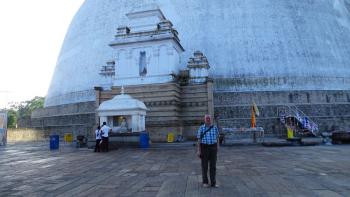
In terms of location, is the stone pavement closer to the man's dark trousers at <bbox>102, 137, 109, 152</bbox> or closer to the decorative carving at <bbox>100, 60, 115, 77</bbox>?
the man's dark trousers at <bbox>102, 137, 109, 152</bbox>

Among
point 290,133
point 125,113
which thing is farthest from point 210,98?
point 125,113

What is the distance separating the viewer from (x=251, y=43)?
2947 centimetres

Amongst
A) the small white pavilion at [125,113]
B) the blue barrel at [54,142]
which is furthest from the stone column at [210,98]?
the blue barrel at [54,142]

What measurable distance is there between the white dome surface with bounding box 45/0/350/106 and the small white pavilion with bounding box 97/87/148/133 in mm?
8505

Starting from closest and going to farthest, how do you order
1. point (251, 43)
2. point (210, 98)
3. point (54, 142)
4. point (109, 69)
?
point (54, 142), point (210, 98), point (251, 43), point (109, 69)

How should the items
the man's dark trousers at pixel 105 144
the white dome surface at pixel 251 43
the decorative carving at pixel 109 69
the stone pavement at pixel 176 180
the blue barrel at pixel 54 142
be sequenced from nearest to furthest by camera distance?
the stone pavement at pixel 176 180 < the man's dark trousers at pixel 105 144 < the blue barrel at pixel 54 142 < the white dome surface at pixel 251 43 < the decorative carving at pixel 109 69

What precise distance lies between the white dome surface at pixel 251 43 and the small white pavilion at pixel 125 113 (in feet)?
27.9

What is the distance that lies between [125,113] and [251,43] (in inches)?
566

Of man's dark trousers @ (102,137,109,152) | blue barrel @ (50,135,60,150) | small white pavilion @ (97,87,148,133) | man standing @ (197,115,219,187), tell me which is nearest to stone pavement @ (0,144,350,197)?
man standing @ (197,115,219,187)

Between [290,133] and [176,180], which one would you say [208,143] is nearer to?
[176,180]

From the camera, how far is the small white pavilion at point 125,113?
21.8 metres

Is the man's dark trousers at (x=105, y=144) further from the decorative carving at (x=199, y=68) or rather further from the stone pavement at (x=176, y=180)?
the decorative carving at (x=199, y=68)

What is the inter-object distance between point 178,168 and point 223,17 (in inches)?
908

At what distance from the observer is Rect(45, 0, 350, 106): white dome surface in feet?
93.3
